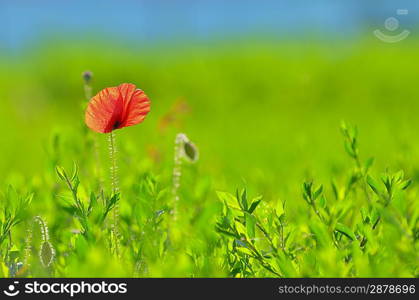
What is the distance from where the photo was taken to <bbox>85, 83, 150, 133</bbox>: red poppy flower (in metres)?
→ 1.59

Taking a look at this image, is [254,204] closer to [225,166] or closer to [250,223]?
[250,223]

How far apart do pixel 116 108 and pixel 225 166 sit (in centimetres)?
291


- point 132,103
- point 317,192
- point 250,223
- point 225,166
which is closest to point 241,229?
point 250,223

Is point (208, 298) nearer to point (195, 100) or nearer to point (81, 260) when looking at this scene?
point (81, 260)

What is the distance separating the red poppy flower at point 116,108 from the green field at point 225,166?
15 centimetres

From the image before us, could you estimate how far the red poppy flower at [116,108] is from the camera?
1588 millimetres

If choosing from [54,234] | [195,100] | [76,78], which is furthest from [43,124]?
[54,234]

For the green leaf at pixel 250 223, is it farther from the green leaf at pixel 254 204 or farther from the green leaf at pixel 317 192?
the green leaf at pixel 317 192

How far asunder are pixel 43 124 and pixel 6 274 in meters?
6.60

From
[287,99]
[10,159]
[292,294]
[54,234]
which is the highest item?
[287,99]

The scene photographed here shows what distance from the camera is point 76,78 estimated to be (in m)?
9.03

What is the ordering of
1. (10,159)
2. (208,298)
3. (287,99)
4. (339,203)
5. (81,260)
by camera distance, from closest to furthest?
(208,298)
(81,260)
(339,203)
(10,159)
(287,99)

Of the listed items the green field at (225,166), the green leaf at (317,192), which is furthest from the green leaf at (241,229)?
the green leaf at (317,192)

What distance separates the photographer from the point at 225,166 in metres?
4.47
